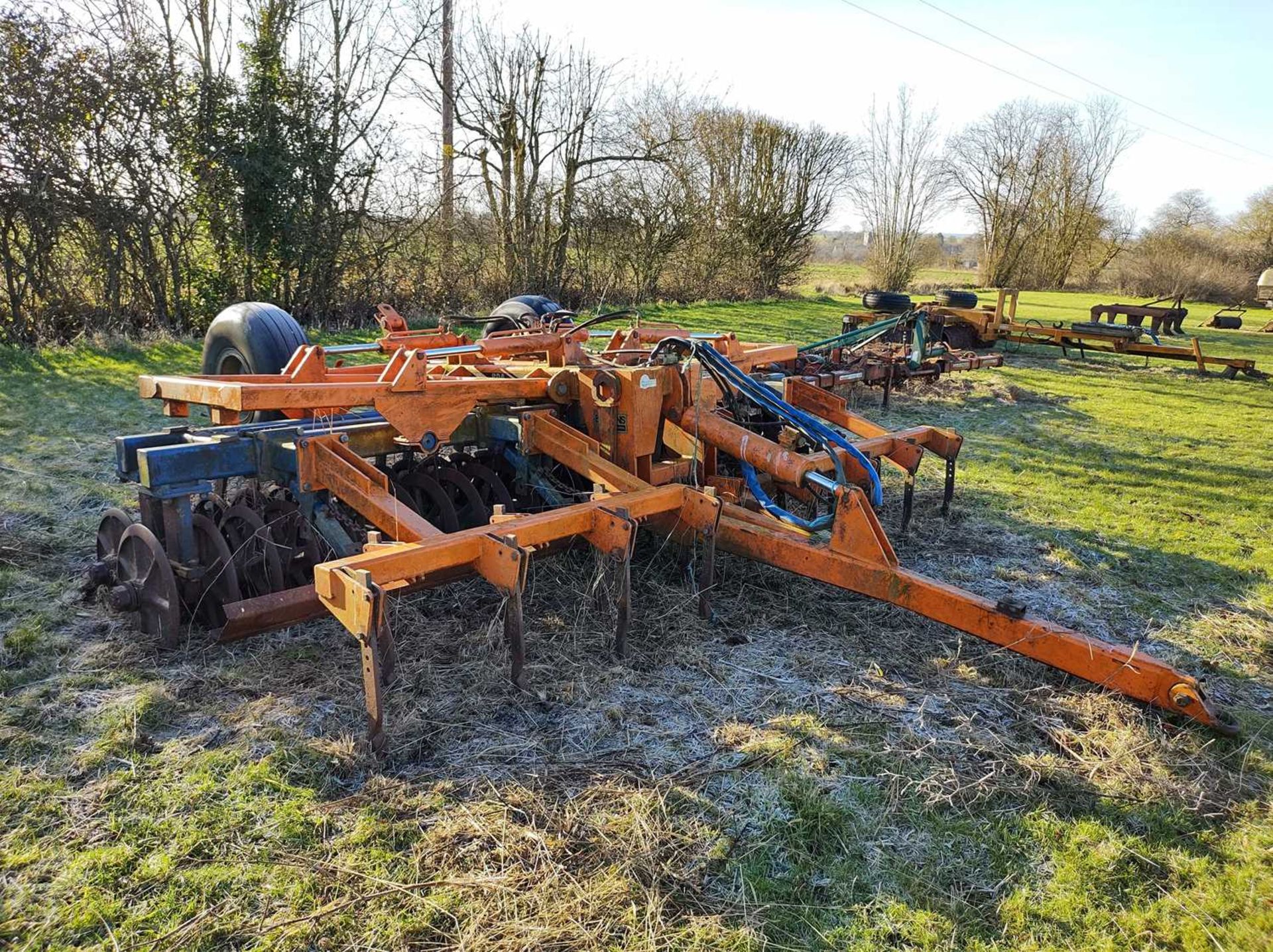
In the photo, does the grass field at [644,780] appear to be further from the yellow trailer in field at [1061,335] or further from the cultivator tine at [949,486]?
the yellow trailer in field at [1061,335]

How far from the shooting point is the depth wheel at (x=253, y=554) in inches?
147

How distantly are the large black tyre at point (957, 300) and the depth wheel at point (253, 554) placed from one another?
11640mm

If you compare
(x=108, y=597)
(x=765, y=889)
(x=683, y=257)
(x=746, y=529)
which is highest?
(x=683, y=257)

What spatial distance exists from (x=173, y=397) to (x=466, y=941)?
9.74ft

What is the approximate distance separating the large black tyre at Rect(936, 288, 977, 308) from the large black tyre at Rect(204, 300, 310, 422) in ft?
34.4

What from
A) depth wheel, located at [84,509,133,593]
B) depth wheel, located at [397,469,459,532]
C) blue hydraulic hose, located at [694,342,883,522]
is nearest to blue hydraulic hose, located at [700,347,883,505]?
blue hydraulic hose, located at [694,342,883,522]

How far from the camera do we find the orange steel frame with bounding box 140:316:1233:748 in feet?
9.80

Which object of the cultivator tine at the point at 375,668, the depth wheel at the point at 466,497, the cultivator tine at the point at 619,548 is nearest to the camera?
the cultivator tine at the point at 375,668

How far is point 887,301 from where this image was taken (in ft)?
37.1

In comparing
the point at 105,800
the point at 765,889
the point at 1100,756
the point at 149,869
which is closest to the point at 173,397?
the point at 105,800

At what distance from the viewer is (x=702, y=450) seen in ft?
14.5

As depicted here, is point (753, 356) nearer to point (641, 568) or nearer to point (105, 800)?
point (641, 568)

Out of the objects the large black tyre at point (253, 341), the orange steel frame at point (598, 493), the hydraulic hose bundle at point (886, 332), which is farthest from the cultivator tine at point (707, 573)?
the hydraulic hose bundle at point (886, 332)

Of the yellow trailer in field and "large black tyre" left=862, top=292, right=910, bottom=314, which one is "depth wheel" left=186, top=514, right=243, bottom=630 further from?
the yellow trailer in field
